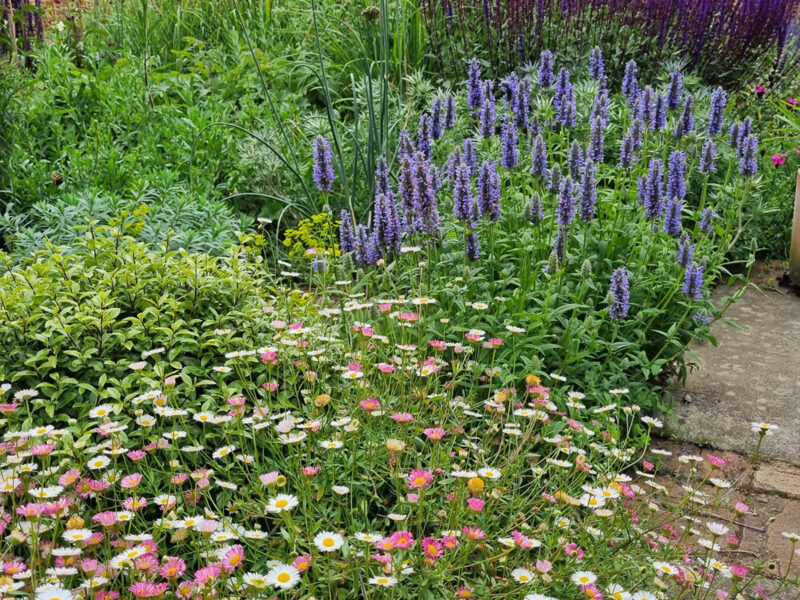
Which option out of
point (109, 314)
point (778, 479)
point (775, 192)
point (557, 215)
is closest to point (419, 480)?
point (109, 314)

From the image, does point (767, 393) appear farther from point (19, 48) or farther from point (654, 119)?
point (19, 48)

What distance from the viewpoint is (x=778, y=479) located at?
3035 millimetres

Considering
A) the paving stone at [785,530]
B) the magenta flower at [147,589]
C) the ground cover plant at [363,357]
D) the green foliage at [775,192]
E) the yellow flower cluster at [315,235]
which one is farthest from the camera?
the green foliage at [775,192]

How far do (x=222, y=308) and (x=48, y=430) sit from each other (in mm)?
1008

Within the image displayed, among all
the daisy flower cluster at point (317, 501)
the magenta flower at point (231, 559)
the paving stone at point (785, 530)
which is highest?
the magenta flower at point (231, 559)

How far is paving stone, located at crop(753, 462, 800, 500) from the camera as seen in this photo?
9.71ft

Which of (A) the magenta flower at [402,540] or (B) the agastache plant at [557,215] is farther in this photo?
(B) the agastache plant at [557,215]

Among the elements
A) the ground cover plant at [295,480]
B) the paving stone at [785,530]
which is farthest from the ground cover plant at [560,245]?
the paving stone at [785,530]

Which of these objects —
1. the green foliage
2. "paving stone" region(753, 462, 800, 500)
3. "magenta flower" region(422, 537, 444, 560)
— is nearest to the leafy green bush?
"magenta flower" region(422, 537, 444, 560)

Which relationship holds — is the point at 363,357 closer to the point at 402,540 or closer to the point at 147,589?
the point at 402,540

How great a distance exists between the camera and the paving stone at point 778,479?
296 centimetres

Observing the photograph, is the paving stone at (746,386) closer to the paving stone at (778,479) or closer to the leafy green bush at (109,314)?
the paving stone at (778,479)

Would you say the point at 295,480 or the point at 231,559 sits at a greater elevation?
the point at 231,559

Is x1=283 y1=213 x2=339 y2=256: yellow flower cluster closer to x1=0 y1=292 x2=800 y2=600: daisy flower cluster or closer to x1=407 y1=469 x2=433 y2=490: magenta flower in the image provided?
x1=0 y1=292 x2=800 y2=600: daisy flower cluster
